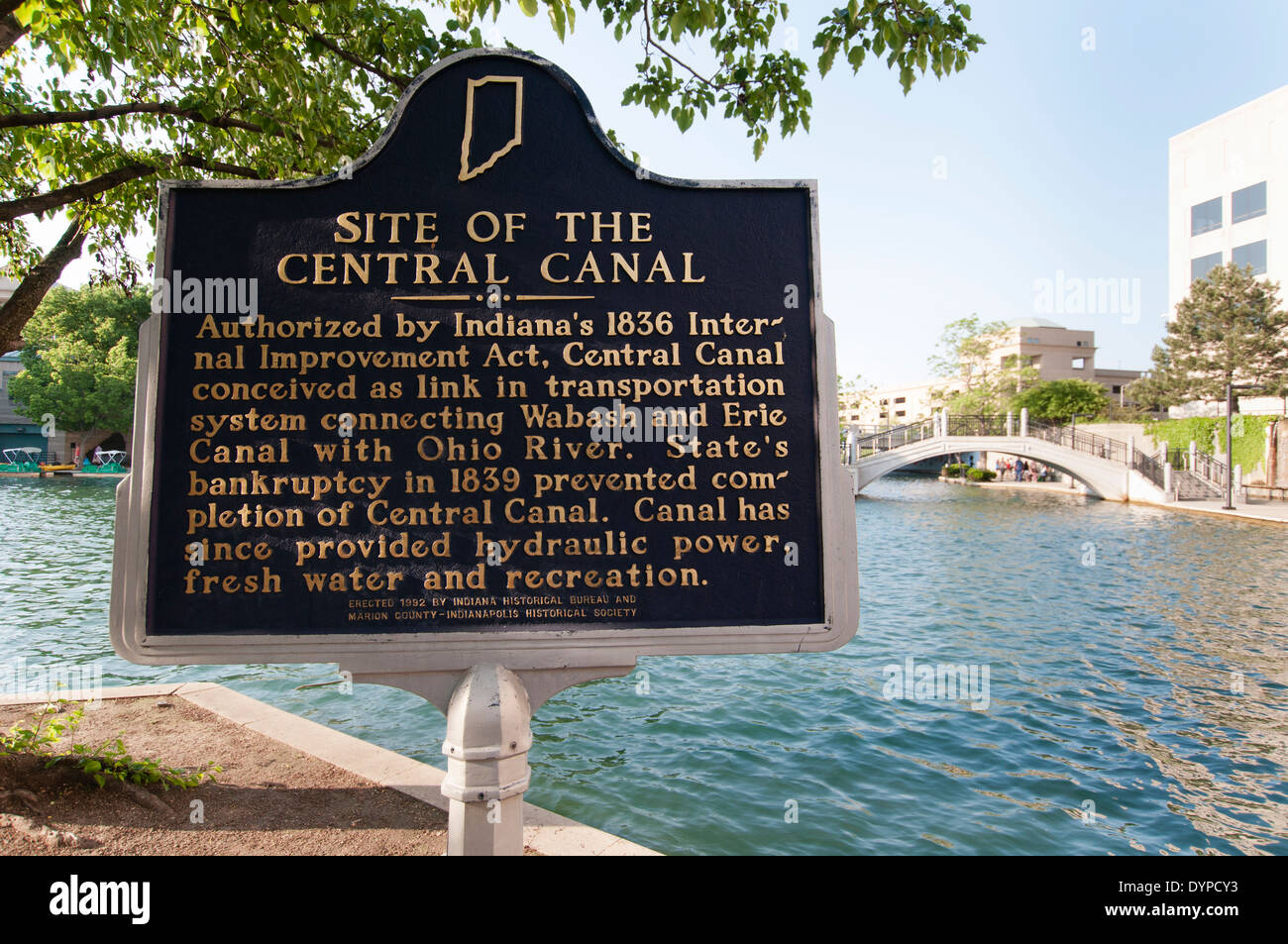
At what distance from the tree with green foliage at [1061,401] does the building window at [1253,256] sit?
13112 millimetres

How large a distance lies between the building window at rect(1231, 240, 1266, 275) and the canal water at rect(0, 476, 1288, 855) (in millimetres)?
41177

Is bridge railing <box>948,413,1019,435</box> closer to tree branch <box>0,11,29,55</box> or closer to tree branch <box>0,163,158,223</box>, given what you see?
tree branch <box>0,163,158,223</box>

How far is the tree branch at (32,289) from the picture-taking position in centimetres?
500

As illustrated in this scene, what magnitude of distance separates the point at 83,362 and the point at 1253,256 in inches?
2948

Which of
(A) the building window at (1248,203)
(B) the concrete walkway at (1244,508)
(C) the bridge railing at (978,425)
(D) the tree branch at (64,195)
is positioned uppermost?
(A) the building window at (1248,203)

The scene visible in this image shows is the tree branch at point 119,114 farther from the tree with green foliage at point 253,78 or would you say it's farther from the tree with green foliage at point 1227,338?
the tree with green foliage at point 1227,338

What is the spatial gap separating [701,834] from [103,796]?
4.07 metres

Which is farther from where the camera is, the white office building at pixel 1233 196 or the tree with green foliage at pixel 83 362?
the tree with green foliage at pixel 83 362

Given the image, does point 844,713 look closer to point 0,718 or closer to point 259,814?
point 259,814

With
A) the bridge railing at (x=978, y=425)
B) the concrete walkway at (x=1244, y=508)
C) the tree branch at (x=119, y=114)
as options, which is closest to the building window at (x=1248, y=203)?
the bridge railing at (x=978, y=425)

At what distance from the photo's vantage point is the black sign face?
2.94 m

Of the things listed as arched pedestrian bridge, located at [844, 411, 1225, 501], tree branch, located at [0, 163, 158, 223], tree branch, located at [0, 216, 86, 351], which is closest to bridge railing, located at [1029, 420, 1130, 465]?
arched pedestrian bridge, located at [844, 411, 1225, 501]

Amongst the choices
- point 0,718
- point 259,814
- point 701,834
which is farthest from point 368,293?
point 0,718

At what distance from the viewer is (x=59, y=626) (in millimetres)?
12125
